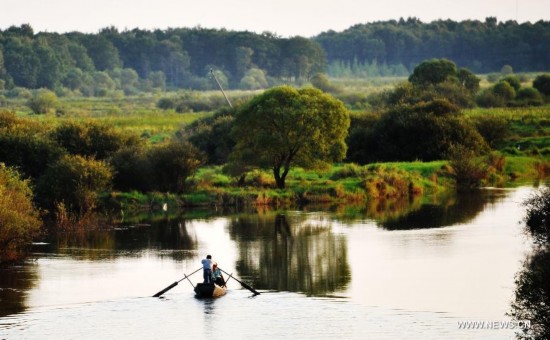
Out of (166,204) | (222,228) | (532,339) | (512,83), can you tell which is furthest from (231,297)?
(512,83)

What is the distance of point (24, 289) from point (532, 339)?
1954 centimetres

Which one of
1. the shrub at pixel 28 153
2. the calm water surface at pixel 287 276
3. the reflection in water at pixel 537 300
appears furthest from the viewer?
the shrub at pixel 28 153

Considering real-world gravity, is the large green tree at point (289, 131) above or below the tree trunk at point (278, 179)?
above

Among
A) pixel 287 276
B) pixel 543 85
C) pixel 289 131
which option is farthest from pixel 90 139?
pixel 543 85

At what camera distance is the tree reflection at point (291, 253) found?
4178 cm

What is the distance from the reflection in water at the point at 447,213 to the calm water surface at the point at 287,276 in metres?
0.14

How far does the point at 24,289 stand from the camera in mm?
41250

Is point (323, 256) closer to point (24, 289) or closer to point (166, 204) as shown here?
point (24, 289)

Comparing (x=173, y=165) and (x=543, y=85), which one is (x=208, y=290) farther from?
(x=543, y=85)

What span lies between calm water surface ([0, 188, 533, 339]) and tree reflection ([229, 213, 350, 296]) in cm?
7

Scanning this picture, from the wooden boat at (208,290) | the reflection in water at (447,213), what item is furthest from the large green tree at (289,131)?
the wooden boat at (208,290)

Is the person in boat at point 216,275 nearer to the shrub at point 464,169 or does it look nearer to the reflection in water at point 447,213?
the reflection in water at point 447,213

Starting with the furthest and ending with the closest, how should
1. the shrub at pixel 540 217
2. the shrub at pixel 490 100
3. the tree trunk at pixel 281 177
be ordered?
the shrub at pixel 490 100, the tree trunk at pixel 281 177, the shrub at pixel 540 217

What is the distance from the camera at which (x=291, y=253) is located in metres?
49.2
